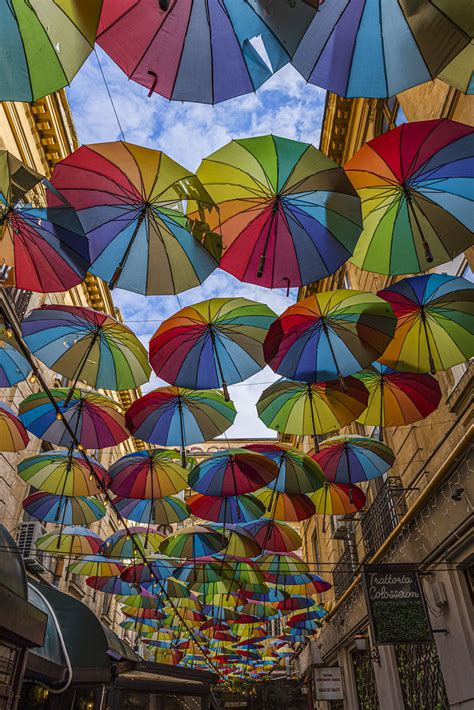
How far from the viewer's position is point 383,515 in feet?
41.4

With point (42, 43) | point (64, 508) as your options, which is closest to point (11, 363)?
point (64, 508)

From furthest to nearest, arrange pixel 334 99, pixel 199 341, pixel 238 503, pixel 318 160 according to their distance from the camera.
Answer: pixel 334 99 → pixel 238 503 → pixel 199 341 → pixel 318 160

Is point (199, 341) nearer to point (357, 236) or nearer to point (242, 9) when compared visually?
point (357, 236)

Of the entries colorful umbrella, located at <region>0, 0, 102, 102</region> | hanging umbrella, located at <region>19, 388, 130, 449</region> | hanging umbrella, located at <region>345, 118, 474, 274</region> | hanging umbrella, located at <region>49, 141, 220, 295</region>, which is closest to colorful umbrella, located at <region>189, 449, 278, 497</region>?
hanging umbrella, located at <region>19, 388, 130, 449</region>

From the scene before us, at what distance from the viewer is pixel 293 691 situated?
3141 centimetres

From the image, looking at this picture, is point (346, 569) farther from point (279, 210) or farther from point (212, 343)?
point (279, 210)

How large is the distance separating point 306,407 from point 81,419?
4195mm

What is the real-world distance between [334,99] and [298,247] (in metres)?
10.7

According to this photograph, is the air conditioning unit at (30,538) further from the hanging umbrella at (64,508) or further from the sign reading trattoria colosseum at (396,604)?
the sign reading trattoria colosseum at (396,604)

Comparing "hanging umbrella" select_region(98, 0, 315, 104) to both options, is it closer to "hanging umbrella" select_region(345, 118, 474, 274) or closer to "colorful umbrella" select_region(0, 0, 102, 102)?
"colorful umbrella" select_region(0, 0, 102, 102)

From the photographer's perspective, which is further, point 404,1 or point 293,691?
point 293,691

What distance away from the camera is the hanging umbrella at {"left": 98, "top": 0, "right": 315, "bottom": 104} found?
4227 millimetres

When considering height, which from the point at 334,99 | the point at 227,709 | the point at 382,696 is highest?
the point at 334,99

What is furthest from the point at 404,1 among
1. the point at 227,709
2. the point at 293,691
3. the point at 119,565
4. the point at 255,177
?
the point at 227,709
